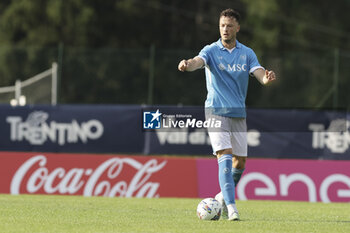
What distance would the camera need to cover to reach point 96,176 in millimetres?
14875

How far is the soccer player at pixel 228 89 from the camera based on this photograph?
9.66 meters

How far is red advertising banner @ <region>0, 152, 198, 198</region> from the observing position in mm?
14781

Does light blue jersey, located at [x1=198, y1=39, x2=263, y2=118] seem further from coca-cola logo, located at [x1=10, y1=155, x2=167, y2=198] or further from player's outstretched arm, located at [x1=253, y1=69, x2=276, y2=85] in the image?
coca-cola logo, located at [x1=10, y1=155, x2=167, y2=198]

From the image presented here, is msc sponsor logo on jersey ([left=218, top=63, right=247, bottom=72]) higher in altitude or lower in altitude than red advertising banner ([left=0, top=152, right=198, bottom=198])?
higher

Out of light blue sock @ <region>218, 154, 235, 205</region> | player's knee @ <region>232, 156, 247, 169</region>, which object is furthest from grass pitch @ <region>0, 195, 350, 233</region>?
player's knee @ <region>232, 156, 247, 169</region>

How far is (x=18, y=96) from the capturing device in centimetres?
2309

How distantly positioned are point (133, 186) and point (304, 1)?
29.8m

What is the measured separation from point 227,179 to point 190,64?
1.36 meters

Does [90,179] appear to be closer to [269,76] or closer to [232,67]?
[232,67]

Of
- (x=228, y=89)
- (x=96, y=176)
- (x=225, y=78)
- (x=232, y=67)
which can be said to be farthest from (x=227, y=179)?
(x=96, y=176)

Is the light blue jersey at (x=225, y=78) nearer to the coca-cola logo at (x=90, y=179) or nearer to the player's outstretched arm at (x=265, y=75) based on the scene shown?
the player's outstretched arm at (x=265, y=75)

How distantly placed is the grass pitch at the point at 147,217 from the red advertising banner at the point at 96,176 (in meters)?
1.72

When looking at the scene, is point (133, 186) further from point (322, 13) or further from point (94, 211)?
point (322, 13)

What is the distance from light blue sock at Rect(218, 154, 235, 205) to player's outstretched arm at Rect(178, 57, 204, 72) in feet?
3.50
